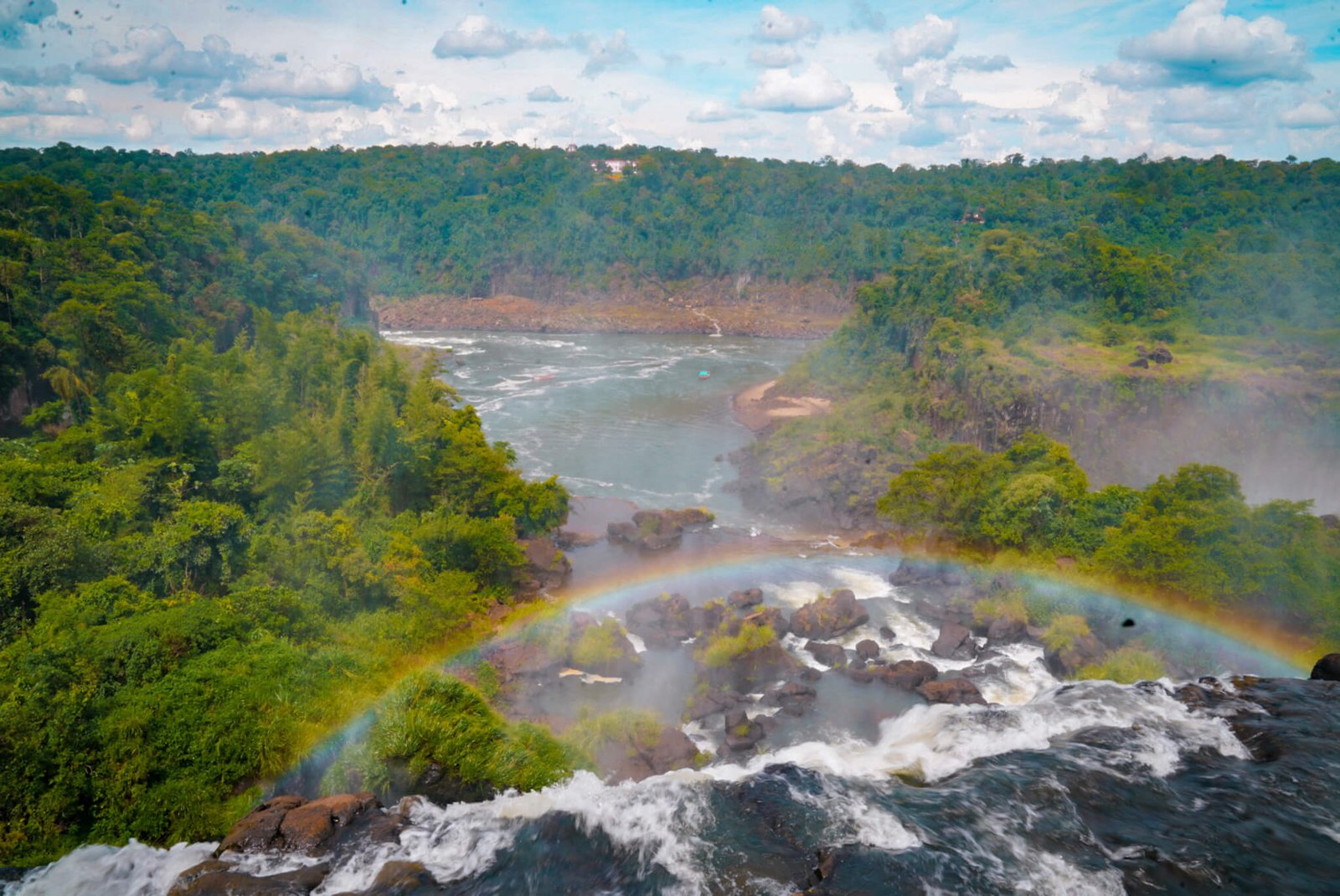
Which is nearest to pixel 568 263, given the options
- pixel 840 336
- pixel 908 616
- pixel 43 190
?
pixel 840 336

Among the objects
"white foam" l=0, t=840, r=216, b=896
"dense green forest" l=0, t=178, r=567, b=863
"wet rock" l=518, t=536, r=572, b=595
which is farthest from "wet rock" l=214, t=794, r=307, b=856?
"wet rock" l=518, t=536, r=572, b=595

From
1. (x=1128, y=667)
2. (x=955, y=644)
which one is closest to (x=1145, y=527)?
(x=1128, y=667)

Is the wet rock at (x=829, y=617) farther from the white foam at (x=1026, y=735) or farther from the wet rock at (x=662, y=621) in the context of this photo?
the white foam at (x=1026, y=735)

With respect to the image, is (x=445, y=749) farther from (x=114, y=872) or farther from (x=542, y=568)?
(x=542, y=568)

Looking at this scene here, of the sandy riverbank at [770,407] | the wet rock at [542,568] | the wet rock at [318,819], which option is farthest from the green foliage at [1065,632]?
the sandy riverbank at [770,407]

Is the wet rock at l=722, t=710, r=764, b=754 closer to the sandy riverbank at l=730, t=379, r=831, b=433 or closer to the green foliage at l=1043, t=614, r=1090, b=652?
the green foliage at l=1043, t=614, r=1090, b=652
